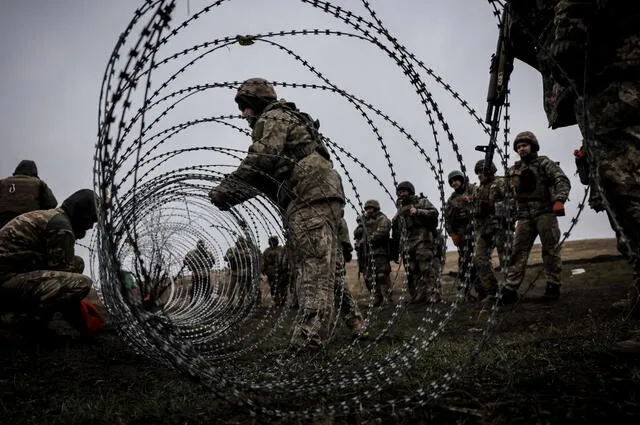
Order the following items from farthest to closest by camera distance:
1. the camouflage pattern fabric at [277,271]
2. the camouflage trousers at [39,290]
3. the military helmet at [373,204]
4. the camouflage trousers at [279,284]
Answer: the camouflage pattern fabric at [277,271]
the camouflage trousers at [279,284]
the military helmet at [373,204]
the camouflage trousers at [39,290]

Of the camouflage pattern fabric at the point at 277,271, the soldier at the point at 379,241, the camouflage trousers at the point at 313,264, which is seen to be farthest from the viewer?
the camouflage pattern fabric at the point at 277,271

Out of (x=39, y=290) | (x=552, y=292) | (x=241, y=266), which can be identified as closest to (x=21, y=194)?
(x=39, y=290)

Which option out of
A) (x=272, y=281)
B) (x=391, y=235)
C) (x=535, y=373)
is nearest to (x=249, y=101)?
(x=535, y=373)

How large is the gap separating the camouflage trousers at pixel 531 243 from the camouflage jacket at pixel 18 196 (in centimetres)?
737

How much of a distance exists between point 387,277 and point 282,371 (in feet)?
23.3

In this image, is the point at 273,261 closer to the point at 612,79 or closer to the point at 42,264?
the point at 42,264

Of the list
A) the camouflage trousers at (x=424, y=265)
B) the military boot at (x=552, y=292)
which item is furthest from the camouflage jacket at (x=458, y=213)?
the military boot at (x=552, y=292)

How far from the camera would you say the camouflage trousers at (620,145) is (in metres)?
2.43

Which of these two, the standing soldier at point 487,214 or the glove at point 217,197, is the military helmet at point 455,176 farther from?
the glove at point 217,197

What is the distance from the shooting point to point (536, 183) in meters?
6.14

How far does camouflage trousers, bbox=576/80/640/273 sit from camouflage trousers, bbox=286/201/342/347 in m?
1.99

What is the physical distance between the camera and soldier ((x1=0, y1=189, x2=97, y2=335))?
420cm

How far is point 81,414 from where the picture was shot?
7.02ft

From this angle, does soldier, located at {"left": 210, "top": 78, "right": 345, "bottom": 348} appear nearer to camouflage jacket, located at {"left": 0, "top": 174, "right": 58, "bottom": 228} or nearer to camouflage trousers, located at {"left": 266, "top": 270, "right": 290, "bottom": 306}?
camouflage jacket, located at {"left": 0, "top": 174, "right": 58, "bottom": 228}
